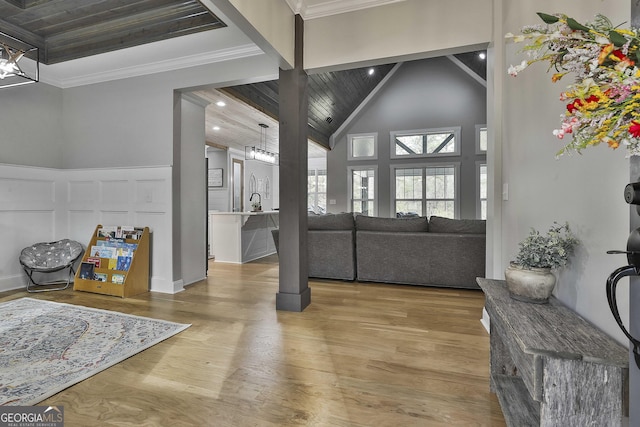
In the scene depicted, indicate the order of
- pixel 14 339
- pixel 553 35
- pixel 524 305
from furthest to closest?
pixel 14 339, pixel 524 305, pixel 553 35

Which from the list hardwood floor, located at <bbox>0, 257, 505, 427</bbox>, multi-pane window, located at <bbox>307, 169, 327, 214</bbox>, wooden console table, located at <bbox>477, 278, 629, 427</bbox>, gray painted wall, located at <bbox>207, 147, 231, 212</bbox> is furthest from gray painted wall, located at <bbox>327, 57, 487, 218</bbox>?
wooden console table, located at <bbox>477, 278, 629, 427</bbox>

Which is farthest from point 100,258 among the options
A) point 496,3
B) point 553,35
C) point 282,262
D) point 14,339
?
point 496,3

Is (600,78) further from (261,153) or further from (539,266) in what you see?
(261,153)

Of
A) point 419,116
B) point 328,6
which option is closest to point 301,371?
point 328,6

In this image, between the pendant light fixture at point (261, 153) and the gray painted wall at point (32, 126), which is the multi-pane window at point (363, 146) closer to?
the pendant light fixture at point (261, 153)

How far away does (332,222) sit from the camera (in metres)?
4.09

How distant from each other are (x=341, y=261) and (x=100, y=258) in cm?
283

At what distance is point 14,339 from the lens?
2.20 metres

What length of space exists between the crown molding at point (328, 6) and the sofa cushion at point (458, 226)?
2.32m

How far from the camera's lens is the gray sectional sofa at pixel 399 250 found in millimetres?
3570

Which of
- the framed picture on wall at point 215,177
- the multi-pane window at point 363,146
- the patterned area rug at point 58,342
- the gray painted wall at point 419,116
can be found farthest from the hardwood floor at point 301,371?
the multi-pane window at point 363,146

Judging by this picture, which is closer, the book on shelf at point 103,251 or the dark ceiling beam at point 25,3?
the dark ceiling beam at point 25,3

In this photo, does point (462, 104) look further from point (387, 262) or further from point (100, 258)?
point (100, 258)

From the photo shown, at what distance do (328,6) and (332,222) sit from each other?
2.38 meters
